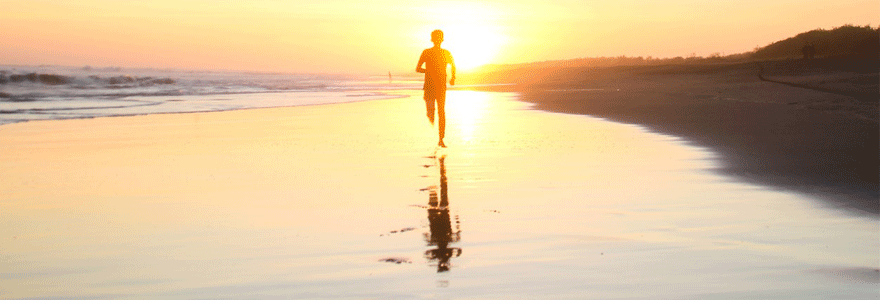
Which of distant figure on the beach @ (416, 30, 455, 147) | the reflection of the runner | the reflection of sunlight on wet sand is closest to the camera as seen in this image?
the reflection of the runner

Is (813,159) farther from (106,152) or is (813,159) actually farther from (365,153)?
(106,152)

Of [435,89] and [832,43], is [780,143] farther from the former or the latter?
[832,43]

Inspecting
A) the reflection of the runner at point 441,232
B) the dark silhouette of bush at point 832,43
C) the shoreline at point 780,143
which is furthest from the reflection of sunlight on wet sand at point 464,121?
the dark silhouette of bush at point 832,43

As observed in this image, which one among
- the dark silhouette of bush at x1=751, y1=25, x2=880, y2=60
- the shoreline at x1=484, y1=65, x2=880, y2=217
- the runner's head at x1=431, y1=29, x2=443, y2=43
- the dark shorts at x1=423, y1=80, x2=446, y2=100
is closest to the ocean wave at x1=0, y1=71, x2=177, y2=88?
the shoreline at x1=484, y1=65, x2=880, y2=217

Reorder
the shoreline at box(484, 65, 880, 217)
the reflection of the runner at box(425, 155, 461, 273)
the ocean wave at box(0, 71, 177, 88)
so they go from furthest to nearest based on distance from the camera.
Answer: the ocean wave at box(0, 71, 177, 88) → the shoreline at box(484, 65, 880, 217) → the reflection of the runner at box(425, 155, 461, 273)

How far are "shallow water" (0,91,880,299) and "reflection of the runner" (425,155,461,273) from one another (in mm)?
17

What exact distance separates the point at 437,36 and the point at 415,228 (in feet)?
23.1

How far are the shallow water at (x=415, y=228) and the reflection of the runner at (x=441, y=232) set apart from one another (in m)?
0.02

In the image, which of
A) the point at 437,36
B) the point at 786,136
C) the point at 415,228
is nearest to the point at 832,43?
the point at 786,136

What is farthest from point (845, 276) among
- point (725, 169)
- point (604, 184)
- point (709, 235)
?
point (725, 169)

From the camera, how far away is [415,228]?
19.6ft

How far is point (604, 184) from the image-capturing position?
26.7ft

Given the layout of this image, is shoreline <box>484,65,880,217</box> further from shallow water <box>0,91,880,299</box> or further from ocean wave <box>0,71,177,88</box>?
ocean wave <box>0,71,177,88</box>

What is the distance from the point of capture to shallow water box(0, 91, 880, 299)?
4371mm
